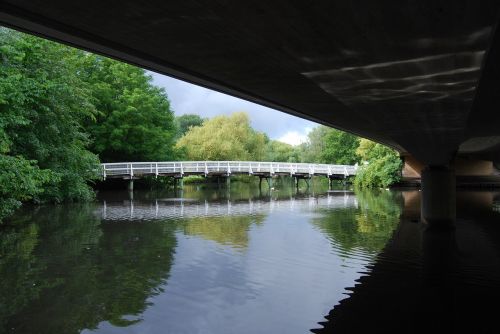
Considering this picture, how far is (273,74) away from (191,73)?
4.80 ft

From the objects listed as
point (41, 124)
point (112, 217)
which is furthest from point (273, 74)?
point (41, 124)

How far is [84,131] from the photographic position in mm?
39625

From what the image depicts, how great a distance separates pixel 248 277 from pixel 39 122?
1720cm

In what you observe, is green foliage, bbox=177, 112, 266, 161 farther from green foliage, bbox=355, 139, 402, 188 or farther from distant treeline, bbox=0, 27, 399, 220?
green foliage, bbox=355, 139, 402, 188

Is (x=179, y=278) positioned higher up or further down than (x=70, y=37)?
further down

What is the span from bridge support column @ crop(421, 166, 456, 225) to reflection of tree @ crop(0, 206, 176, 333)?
33.0 ft

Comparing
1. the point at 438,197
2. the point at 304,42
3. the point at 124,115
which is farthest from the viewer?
the point at 124,115

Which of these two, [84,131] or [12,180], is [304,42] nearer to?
[12,180]

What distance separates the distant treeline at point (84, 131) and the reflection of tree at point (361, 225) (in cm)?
1042

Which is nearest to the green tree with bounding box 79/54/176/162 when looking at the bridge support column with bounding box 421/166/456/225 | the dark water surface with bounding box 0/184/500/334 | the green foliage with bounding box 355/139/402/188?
the green foliage with bounding box 355/139/402/188

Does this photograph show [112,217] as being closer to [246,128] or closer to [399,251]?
[399,251]

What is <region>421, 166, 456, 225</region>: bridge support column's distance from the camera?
18.5m

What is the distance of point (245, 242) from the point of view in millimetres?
14539

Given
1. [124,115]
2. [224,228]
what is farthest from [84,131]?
[224,228]
